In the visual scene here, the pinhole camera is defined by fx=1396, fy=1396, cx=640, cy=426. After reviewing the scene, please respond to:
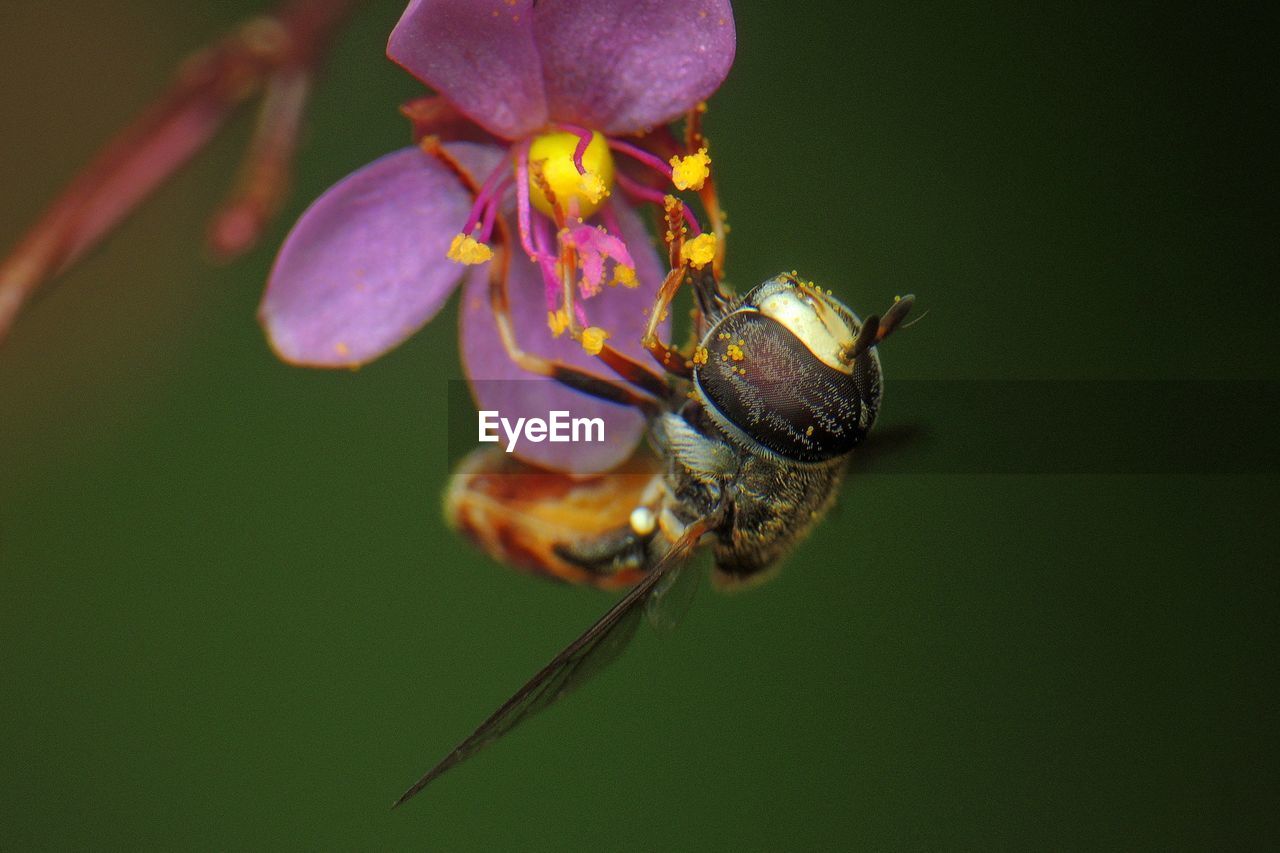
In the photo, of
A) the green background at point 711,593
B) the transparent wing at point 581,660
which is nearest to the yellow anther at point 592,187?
the transparent wing at point 581,660

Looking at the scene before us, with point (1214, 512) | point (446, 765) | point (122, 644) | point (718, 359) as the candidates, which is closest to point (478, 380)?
point (718, 359)

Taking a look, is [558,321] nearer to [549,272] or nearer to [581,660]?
[549,272]

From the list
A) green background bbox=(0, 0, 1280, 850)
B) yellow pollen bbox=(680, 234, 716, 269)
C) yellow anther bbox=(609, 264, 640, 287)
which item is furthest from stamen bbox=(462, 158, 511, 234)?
green background bbox=(0, 0, 1280, 850)

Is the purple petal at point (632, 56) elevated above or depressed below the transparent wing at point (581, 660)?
above

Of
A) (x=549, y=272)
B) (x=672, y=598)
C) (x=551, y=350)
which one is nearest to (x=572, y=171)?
(x=549, y=272)

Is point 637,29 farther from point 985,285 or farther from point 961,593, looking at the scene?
point 961,593

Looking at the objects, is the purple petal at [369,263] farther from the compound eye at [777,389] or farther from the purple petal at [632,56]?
the compound eye at [777,389]
